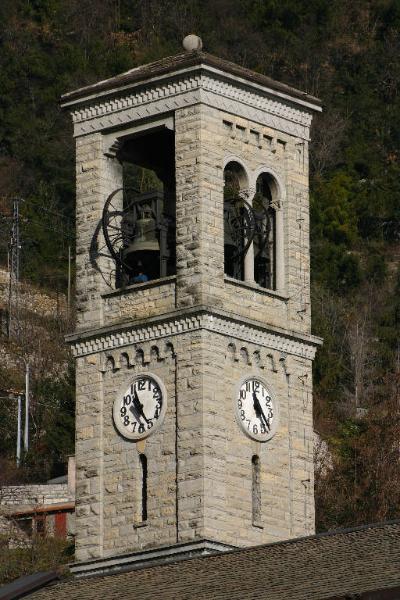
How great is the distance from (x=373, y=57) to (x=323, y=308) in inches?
1352

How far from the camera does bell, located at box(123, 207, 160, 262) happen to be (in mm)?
58562

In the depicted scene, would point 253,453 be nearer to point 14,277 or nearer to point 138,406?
point 138,406

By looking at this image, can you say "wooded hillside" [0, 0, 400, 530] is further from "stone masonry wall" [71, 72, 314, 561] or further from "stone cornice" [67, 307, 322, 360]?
"stone cornice" [67, 307, 322, 360]

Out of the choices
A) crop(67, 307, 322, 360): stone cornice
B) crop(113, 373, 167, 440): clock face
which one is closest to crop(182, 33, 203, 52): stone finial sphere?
crop(67, 307, 322, 360): stone cornice

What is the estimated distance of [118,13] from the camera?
151750 millimetres

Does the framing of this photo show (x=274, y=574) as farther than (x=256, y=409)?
No

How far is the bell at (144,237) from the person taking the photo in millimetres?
58562

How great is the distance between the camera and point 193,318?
56594 mm

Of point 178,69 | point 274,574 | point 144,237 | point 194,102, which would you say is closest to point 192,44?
point 178,69

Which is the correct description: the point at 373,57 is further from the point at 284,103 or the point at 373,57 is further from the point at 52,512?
the point at 284,103

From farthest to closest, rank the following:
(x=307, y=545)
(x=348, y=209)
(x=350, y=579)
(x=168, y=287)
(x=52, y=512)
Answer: (x=348, y=209), (x=52, y=512), (x=168, y=287), (x=307, y=545), (x=350, y=579)

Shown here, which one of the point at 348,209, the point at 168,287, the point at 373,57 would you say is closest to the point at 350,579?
the point at 168,287

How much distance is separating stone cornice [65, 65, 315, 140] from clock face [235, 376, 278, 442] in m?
5.36

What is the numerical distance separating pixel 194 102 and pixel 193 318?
4284mm
